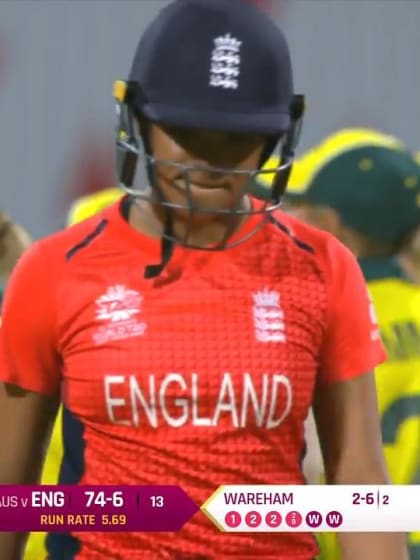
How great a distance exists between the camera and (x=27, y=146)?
2.19m

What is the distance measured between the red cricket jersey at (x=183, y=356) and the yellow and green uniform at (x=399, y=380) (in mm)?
560

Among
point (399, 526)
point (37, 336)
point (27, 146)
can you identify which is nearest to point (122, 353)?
point (37, 336)

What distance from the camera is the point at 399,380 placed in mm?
1792

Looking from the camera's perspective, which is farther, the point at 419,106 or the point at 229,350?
the point at 419,106

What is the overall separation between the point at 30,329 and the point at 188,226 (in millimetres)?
174

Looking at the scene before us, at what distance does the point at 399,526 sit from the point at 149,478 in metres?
0.30

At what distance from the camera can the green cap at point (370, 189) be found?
1880mm

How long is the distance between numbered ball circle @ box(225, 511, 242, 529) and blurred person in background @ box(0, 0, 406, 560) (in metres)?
0.02

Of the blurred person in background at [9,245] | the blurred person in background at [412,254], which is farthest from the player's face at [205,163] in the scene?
the blurred person in background at [412,254]

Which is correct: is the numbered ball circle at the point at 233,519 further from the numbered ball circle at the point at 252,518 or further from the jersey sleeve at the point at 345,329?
the jersey sleeve at the point at 345,329

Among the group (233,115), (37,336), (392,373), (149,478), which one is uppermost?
(233,115)

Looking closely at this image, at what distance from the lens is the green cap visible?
6.17ft

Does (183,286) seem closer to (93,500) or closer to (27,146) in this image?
(93,500)

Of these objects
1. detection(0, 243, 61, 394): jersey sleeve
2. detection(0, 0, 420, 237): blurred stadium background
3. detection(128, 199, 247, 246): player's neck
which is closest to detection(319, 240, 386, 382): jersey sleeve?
detection(128, 199, 247, 246): player's neck
